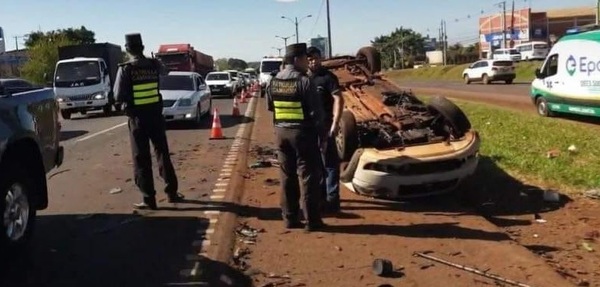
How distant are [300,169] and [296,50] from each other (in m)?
1.10

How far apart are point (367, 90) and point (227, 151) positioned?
405 cm

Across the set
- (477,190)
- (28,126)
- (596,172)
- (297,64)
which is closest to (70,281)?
(28,126)

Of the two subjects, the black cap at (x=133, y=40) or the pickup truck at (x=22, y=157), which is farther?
the black cap at (x=133, y=40)

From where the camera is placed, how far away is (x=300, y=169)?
6219 mm

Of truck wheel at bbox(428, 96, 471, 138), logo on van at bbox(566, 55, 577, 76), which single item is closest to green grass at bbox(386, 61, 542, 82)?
logo on van at bbox(566, 55, 577, 76)

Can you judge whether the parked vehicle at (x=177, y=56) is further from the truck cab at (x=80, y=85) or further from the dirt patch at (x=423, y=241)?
the dirt patch at (x=423, y=241)

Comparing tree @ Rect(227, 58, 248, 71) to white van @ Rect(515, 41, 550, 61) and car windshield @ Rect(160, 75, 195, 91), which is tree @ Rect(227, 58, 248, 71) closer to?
white van @ Rect(515, 41, 550, 61)

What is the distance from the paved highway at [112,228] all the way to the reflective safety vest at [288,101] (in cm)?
138

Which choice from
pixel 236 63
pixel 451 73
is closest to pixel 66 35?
pixel 451 73

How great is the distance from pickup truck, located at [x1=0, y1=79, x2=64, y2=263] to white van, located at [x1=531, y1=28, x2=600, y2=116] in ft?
41.7

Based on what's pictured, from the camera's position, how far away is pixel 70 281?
195 inches

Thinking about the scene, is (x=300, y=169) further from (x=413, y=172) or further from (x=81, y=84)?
(x=81, y=84)

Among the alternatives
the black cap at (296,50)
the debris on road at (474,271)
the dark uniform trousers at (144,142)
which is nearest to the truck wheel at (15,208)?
the dark uniform trousers at (144,142)

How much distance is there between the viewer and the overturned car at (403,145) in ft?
23.2
